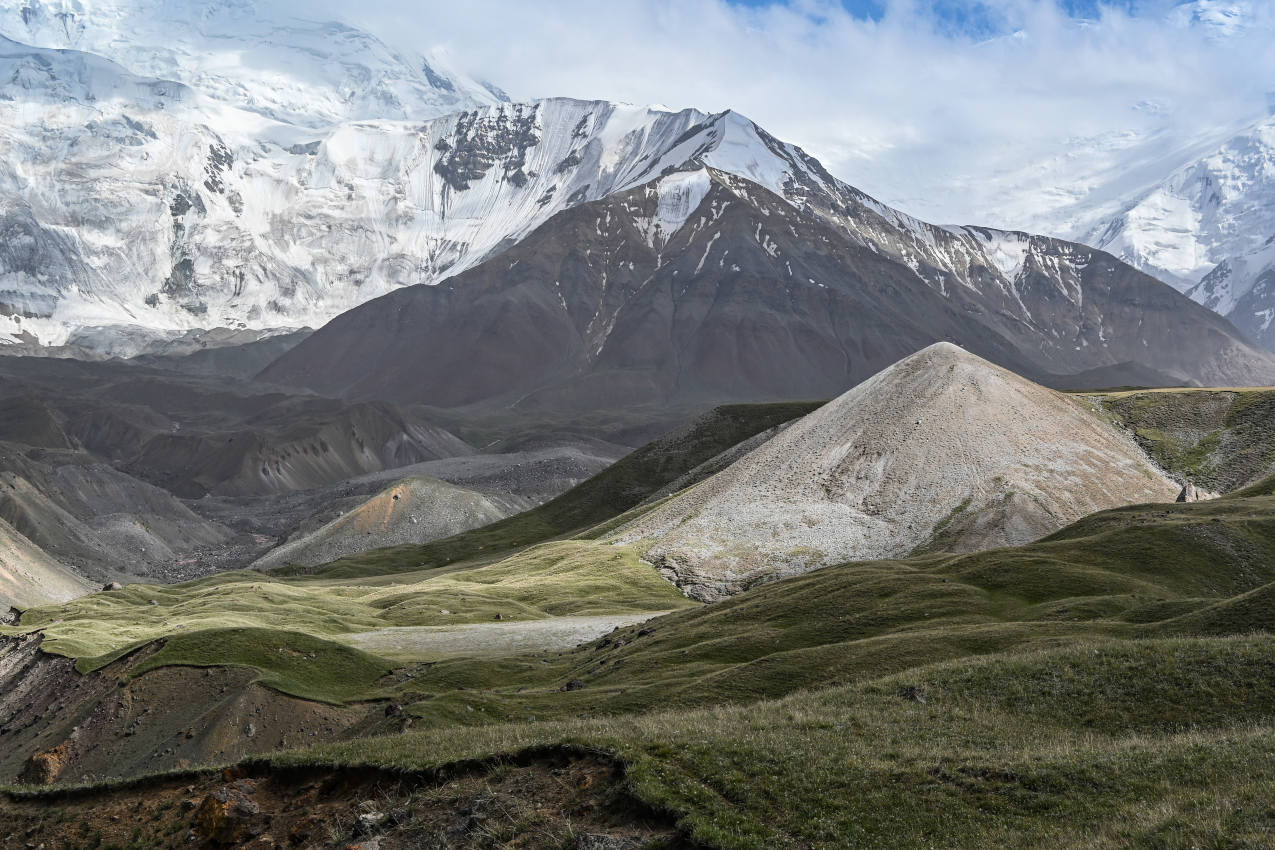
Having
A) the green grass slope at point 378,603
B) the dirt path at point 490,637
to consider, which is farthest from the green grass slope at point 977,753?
the green grass slope at point 378,603

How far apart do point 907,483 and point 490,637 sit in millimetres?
56691

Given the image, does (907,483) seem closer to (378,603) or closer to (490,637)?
(490,637)

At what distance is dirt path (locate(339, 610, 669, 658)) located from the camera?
85.9 m

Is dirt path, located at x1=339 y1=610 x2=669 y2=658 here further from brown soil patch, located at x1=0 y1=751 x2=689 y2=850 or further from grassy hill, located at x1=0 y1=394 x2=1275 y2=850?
brown soil patch, located at x1=0 y1=751 x2=689 y2=850

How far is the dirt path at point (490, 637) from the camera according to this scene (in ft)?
282

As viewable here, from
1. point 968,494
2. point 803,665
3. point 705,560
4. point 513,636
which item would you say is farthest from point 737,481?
point 803,665

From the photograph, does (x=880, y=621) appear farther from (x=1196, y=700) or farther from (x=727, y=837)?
(x=727, y=837)

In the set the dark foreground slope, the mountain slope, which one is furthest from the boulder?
the mountain slope

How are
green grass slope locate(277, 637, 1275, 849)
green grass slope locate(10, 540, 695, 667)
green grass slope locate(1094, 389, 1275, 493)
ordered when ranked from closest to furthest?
green grass slope locate(277, 637, 1275, 849) → green grass slope locate(10, 540, 695, 667) → green grass slope locate(1094, 389, 1275, 493)

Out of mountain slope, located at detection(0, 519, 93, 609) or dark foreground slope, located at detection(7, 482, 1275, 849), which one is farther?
mountain slope, located at detection(0, 519, 93, 609)

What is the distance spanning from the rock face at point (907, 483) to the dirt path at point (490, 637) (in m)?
22.9

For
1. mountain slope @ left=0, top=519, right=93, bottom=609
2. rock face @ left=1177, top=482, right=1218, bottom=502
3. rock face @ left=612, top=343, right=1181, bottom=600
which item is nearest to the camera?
rock face @ left=1177, top=482, right=1218, bottom=502

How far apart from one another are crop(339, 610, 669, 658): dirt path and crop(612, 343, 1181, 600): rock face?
22881 millimetres

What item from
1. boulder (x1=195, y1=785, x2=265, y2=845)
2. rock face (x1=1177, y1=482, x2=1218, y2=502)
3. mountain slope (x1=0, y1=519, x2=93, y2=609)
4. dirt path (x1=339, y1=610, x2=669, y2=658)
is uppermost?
rock face (x1=1177, y1=482, x2=1218, y2=502)
